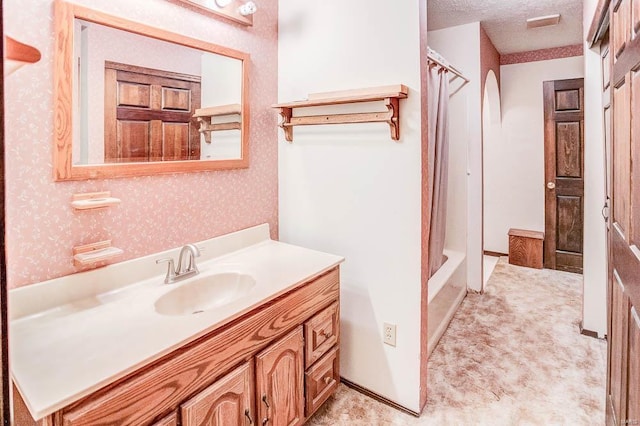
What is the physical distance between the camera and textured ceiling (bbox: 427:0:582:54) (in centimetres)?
297

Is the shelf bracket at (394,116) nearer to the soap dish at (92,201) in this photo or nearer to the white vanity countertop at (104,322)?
the white vanity countertop at (104,322)

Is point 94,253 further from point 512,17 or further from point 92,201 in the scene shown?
point 512,17

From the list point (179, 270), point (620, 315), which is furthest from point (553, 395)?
point (179, 270)

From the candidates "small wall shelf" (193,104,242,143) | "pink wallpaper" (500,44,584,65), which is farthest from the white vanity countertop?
"pink wallpaper" (500,44,584,65)

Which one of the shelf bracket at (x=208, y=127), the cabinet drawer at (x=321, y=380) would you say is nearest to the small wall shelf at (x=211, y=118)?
the shelf bracket at (x=208, y=127)

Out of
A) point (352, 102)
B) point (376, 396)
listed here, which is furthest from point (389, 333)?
point (352, 102)

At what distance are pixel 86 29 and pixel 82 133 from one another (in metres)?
0.38

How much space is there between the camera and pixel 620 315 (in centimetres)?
136

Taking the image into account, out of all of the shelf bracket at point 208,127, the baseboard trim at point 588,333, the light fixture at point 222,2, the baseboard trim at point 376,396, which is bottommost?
the baseboard trim at point 376,396

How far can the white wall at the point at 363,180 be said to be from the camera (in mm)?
1859

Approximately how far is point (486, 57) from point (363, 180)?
251cm

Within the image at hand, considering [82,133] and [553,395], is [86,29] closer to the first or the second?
[82,133]

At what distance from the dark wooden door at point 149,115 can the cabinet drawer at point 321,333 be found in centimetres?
94

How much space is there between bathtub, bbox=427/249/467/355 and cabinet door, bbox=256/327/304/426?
1.13 meters
